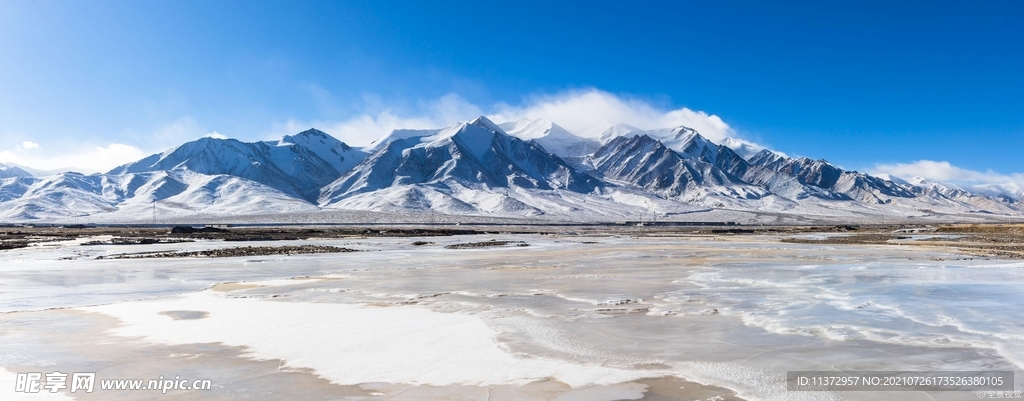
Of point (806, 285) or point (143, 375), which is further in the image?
point (806, 285)

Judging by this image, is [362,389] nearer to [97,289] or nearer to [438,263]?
[97,289]

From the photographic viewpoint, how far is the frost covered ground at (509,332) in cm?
1034

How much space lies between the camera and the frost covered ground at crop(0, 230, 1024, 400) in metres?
10.3

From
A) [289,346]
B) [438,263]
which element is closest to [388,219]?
[438,263]

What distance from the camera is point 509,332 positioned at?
14.6 metres

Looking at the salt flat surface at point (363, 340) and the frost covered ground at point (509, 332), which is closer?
the frost covered ground at point (509, 332)

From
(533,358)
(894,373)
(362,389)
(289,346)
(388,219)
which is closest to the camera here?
(362,389)

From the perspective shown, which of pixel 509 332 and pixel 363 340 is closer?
pixel 363 340

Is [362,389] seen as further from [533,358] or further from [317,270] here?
[317,270]

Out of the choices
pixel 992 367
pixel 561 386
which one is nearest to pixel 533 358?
pixel 561 386

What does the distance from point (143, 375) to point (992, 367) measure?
1419cm

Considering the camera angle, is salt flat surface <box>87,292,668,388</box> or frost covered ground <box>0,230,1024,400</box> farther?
salt flat surface <box>87,292,668,388</box>

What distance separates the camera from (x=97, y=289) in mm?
23516

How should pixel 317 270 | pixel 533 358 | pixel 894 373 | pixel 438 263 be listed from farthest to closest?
pixel 438 263 < pixel 317 270 < pixel 533 358 < pixel 894 373
